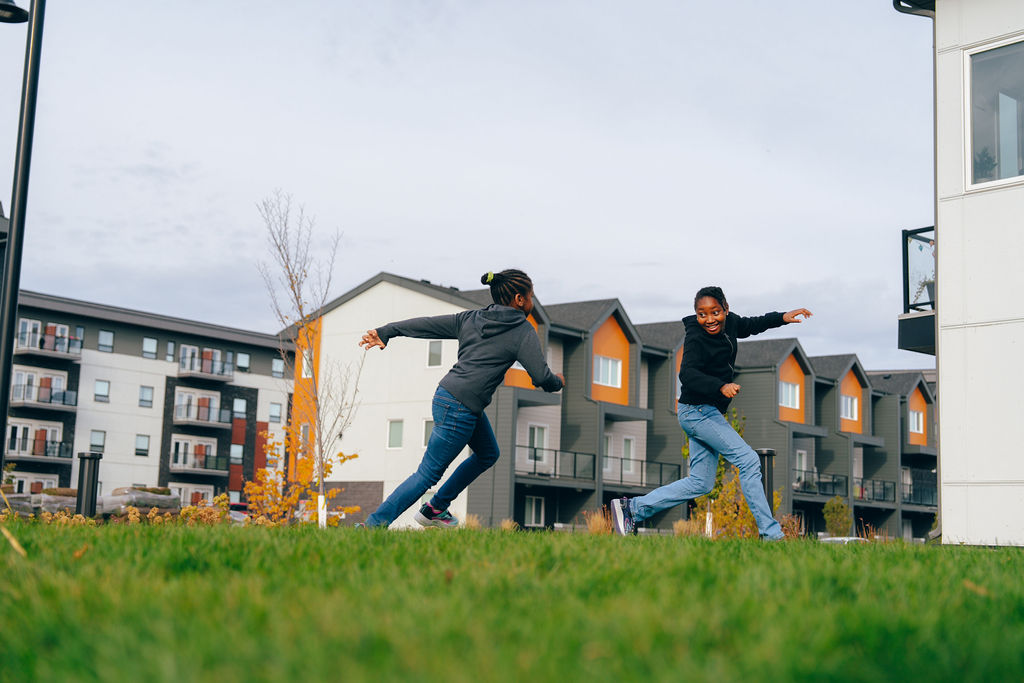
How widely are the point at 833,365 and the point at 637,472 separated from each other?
17.6 m

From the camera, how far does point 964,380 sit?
12.6 metres

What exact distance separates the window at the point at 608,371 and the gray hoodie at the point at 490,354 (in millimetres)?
35931

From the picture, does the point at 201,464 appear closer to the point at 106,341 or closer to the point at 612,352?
the point at 106,341

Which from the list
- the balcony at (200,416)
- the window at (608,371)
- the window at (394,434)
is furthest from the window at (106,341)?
the window at (608,371)

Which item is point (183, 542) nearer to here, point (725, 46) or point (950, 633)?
point (950, 633)

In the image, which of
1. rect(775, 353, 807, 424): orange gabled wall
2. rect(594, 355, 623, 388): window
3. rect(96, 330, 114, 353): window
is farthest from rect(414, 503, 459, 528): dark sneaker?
rect(96, 330, 114, 353): window

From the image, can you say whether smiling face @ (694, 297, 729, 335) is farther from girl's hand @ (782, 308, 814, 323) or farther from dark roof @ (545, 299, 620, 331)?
dark roof @ (545, 299, 620, 331)

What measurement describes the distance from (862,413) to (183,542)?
5818cm

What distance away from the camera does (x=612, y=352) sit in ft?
146

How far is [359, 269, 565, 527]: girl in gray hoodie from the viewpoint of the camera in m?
7.47

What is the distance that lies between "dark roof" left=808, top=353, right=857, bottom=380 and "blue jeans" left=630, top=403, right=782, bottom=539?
49.5 m

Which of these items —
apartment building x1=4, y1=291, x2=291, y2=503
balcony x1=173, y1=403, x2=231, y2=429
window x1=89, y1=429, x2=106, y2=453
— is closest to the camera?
apartment building x1=4, y1=291, x2=291, y2=503

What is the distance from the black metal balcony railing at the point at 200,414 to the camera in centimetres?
6800

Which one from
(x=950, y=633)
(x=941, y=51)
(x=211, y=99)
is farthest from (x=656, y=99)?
(x=950, y=633)
